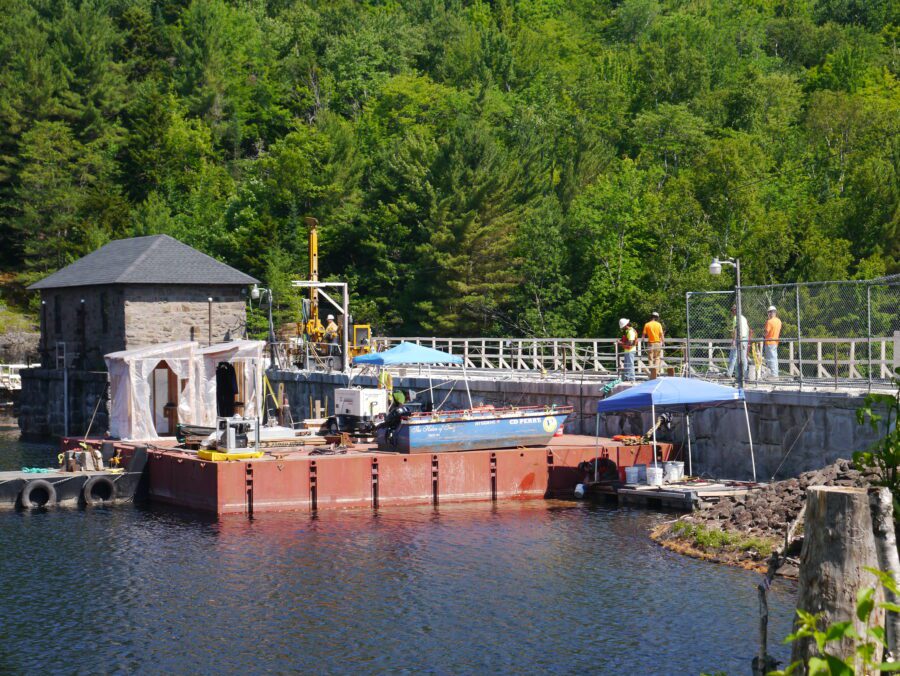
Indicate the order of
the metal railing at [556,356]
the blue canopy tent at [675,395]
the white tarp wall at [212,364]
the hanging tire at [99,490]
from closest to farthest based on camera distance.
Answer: the blue canopy tent at [675,395] → the hanging tire at [99,490] → the metal railing at [556,356] → the white tarp wall at [212,364]

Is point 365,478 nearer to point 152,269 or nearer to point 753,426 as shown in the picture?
point 753,426

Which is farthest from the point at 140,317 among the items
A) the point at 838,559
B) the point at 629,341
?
the point at 838,559

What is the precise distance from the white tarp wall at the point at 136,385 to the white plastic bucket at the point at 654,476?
643 inches

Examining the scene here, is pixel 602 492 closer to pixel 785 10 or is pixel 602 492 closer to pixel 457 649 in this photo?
pixel 457 649

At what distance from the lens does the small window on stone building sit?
49281 mm

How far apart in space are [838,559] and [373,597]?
14.1 meters

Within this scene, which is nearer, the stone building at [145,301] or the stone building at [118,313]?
the stone building at [145,301]

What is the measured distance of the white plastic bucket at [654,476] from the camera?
94.2ft

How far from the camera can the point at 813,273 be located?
185 feet

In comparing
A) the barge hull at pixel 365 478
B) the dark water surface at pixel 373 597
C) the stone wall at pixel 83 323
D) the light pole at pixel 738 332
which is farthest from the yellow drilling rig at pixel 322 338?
the light pole at pixel 738 332

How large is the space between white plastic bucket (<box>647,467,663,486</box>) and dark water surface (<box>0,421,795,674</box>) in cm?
120

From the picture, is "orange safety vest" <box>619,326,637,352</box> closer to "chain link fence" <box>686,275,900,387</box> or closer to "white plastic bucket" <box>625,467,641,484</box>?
"chain link fence" <box>686,275,900,387</box>

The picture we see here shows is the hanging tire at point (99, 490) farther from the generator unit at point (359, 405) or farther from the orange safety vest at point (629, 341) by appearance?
the orange safety vest at point (629, 341)

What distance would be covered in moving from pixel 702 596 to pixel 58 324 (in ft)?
129
